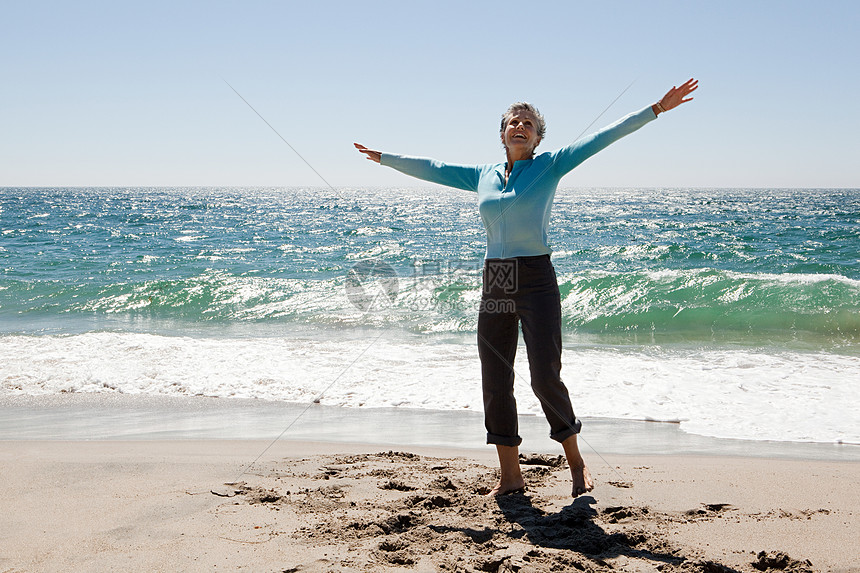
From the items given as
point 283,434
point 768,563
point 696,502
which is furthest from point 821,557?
point 283,434

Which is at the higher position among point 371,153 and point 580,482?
point 371,153

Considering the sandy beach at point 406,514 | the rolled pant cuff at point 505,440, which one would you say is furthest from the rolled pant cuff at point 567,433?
the sandy beach at point 406,514

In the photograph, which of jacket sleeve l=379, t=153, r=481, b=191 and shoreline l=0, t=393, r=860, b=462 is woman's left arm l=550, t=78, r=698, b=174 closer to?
jacket sleeve l=379, t=153, r=481, b=191

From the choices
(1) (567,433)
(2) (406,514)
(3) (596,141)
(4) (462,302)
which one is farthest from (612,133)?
(4) (462,302)

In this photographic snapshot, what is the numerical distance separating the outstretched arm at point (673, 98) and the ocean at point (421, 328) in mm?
2810

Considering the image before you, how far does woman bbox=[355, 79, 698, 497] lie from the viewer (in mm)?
2766

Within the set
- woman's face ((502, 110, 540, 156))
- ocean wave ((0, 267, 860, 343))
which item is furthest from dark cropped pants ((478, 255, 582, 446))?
ocean wave ((0, 267, 860, 343))

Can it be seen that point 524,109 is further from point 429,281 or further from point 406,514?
point 429,281

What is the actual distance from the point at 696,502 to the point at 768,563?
0.64 m

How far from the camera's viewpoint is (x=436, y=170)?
10.3 ft

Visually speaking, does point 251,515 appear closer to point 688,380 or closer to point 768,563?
point 768,563

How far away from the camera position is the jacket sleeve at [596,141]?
2662mm

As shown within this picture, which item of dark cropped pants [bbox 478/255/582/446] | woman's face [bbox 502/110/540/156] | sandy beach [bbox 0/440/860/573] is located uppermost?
woman's face [bbox 502/110/540/156]

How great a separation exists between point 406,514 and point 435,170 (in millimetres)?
1687
